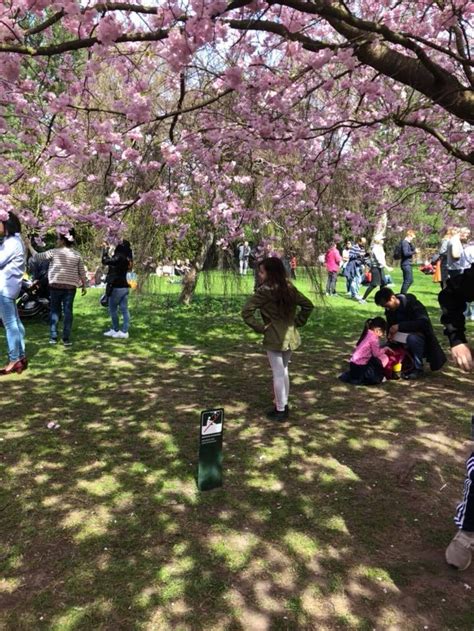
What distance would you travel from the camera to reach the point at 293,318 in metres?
4.91

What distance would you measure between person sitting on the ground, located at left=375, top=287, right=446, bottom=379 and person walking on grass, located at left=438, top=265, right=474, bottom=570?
136 inches

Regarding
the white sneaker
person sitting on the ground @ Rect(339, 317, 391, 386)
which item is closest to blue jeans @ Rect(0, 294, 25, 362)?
the white sneaker

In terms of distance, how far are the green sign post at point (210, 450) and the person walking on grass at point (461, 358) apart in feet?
5.11

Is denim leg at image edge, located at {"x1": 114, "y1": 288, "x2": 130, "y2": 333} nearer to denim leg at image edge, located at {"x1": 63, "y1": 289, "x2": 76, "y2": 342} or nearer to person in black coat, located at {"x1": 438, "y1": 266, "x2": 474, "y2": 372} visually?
denim leg at image edge, located at {"x1": 63, "y1": 289, "x2": 76, "y2": 342}

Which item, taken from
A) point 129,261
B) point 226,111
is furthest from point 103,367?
point 226,111

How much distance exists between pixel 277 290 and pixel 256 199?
5418mm

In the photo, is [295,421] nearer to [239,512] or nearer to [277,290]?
[277,290]

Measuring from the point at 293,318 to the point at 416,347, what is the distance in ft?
7.91

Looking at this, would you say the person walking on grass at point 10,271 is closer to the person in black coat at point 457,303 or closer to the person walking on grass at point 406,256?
the person in black coat at point 457,303

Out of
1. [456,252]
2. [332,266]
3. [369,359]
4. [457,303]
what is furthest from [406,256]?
[457,303]

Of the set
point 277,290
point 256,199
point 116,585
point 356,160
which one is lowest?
point 116,585

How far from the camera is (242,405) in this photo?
5469 mm

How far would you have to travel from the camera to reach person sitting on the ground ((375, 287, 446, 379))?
256 inches

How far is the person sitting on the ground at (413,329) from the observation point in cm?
651
